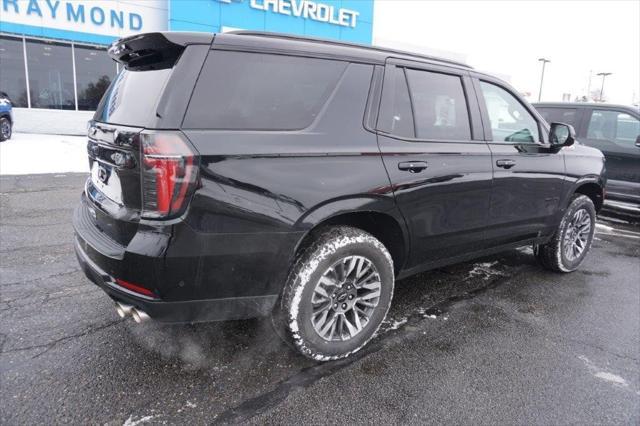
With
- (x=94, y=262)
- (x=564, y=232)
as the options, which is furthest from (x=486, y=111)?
(x=94, y=262)

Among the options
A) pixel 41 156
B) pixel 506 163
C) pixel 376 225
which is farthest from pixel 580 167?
pixel 41 156

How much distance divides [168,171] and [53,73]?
16594 millimetres

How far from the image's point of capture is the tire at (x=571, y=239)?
430cm

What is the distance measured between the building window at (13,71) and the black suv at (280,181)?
15.2 m

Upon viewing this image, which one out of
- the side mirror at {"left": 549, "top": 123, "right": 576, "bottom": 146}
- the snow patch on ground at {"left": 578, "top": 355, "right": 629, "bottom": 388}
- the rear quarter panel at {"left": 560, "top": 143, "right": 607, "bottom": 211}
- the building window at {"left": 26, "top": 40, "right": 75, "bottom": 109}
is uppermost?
the building window at {"left": 26, "top": 40, "right": 75, "bottom": 109}

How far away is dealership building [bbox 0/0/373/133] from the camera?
14.5 m

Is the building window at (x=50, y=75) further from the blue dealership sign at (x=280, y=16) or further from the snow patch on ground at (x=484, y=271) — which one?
the snow patch on ground at (x=484, y=271)

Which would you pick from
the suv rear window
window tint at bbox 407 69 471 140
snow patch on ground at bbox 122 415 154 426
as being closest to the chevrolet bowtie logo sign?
window tint at bbox 407 69 471 140

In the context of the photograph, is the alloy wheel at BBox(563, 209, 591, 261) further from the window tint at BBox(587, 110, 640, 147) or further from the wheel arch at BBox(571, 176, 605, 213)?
the window tint at BBox(587, 110, 640, 147)

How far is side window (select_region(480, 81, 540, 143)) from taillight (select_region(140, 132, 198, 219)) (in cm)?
251

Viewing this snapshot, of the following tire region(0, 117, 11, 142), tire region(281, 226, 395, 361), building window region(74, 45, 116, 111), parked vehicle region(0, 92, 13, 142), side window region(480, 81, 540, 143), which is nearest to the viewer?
tire region(281, 226, 395, 361)

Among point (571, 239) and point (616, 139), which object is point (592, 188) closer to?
point (571, 239)

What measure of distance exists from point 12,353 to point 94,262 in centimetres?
85

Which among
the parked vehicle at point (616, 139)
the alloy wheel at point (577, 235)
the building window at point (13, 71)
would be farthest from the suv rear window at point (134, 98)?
the building window at point (13, 71)
